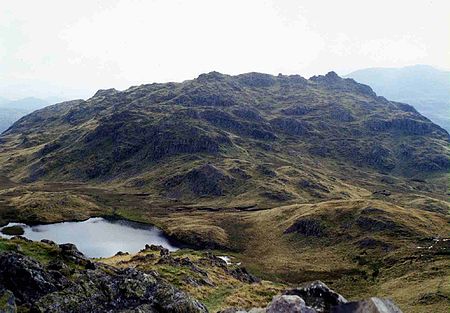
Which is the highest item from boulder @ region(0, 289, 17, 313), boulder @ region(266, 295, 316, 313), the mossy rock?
boulder @ region(266, 295, 316, 313)

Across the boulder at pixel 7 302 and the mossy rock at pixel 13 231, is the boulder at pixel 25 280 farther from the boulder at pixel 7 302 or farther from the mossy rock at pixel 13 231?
the mossy rock at pixel 13 231

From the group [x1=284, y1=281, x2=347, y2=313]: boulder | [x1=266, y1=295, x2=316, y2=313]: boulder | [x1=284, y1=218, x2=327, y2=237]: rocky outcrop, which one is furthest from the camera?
[x1=284, y1=218, x2=327, y2=237]: rocky outcrop

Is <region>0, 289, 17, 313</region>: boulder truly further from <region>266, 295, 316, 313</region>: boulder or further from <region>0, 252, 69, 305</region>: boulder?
<region>266, 295, 316, 313</region>: boulder

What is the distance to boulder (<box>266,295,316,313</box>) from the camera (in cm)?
1853

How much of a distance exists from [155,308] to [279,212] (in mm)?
124383

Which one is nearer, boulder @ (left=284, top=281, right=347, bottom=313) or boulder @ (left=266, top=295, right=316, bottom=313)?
boulder @ (left=266, top=295, right=316, bottom=313)

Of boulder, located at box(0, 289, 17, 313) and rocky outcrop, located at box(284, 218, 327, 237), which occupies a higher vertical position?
boulder, located at box(0, 289, 17, 313)

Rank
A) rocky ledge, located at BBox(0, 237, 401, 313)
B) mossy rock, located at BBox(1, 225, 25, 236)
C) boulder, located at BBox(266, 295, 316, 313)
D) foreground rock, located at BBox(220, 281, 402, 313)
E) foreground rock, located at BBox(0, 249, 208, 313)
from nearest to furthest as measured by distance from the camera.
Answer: foreground rock, located at BBox(220, 281, 402, 313)
boulder, located at BBox(266, 295, 316, 313)
rocky ledge, located at BBox(0, 237, 401, 313)
foreground rock, located at BBox(0, 249, 208, 313)
mossy rock, located at BBox(1, 225, 25, 236)

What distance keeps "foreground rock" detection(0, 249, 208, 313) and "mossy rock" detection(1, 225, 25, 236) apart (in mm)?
105260

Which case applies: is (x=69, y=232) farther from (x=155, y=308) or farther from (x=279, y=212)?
(x=155, y=308)

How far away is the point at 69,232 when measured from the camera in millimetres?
128625

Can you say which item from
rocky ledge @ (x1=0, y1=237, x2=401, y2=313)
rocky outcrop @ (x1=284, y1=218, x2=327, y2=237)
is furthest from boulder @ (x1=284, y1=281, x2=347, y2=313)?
rocky outcrop @ (x1=284, y1=218, x2=327, y2=237)

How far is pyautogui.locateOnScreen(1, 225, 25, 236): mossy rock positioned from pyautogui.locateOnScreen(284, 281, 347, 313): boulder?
11846 cm

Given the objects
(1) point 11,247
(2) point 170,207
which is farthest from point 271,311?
(2) point 170,207
